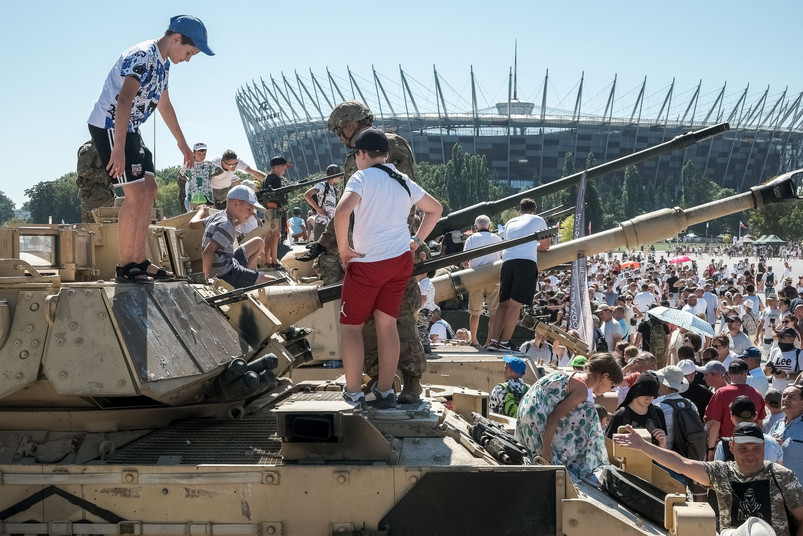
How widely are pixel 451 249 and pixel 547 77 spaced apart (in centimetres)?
9816

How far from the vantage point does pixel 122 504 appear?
557 centimetres

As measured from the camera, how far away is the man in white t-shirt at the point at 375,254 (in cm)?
633

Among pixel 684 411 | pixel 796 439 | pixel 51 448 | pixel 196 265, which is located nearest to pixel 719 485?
pixel 796 439

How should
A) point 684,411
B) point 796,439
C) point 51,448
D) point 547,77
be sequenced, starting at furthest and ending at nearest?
1. point 547,77
2. point 684,411
3. point 796,439
4. point 51,448

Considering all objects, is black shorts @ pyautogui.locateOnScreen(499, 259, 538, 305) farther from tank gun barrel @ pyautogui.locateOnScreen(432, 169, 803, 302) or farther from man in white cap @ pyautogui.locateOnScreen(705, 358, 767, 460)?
man in white cap @ pyautogui.locateOnScreen(705, 358, 767, 460)

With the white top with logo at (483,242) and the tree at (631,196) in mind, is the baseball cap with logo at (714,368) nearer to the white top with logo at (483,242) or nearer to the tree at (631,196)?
the white top with logo at (483,242)

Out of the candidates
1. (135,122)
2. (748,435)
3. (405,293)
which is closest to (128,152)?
(135,122)

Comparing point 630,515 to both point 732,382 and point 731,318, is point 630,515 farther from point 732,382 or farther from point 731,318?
point 731,318

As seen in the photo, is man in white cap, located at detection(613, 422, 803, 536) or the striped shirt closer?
man in white cap, located at detection(613, 422, 803, 536)

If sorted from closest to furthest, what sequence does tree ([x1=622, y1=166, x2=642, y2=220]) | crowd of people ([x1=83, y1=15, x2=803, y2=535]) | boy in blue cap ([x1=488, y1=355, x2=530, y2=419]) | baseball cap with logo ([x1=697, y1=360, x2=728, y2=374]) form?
crowd of people ([x1=83, y1=15, x2=803, y2=535]) < boy in blue cap ([x1=488, y1=355, x2=530, y2=419]) < baseball cap with logo ([x1=697, y1=360, x2=728, y2=374]) < tree ([x1=622, y1=166, x2=642, y2=220])

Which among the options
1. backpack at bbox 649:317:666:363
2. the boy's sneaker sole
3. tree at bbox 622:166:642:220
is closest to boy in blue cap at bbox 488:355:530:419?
the boy's sneaker sole

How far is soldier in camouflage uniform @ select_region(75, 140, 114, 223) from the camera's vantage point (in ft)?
34.6

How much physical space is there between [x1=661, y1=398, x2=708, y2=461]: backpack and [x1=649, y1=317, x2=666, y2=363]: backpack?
7137mm

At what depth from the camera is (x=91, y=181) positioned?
10656mm
